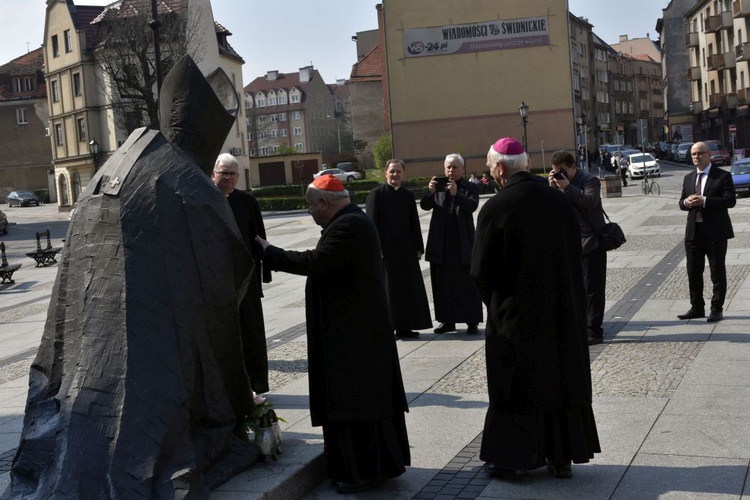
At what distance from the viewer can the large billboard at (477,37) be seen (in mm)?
51281

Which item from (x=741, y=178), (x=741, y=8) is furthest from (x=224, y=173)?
(x=741, y=8)

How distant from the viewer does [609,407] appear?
21.5ft

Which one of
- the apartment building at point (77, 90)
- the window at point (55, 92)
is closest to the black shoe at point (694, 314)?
the apartment building at point (77, 90)

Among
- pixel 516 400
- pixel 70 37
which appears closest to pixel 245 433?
pixel 516 400

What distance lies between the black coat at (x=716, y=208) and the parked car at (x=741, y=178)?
21.9m

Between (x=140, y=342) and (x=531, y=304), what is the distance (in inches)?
80.8

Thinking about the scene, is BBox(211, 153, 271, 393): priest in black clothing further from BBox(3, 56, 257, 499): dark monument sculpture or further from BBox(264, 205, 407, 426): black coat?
BBox(3, 56, 257, 499): dark monument sculpture

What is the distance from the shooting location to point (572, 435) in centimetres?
506

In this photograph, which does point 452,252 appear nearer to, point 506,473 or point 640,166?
point 506,473

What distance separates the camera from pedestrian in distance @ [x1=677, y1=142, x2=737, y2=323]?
974cm

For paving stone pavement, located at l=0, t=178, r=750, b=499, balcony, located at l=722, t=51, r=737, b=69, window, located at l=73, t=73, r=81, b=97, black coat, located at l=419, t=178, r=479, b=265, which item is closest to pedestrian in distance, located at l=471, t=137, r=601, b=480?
paving stone pavement, located at l=0, t=178, r=750, b=499

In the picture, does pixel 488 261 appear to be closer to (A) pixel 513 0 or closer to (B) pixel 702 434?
(B) pixel 702 434

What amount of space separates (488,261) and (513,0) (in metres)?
48.7

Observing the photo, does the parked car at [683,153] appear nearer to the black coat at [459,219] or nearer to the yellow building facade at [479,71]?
the yellow building facade at [479,71]
